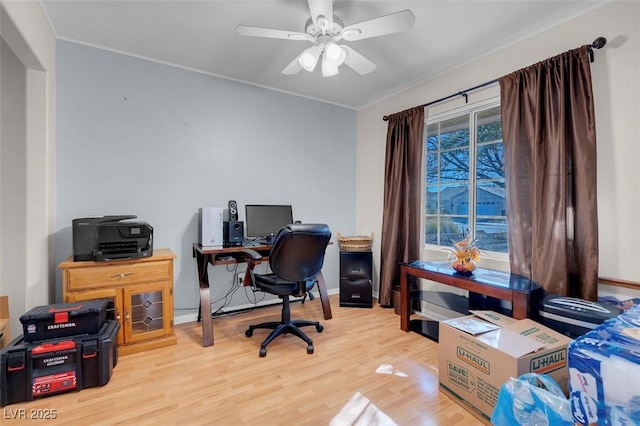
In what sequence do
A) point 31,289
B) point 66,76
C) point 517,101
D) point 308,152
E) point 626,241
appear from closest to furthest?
point 626,241 → point 31,289 → point 517,101 → point 66,76 → point 308,152

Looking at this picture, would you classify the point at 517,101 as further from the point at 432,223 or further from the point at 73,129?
the point at 73,129

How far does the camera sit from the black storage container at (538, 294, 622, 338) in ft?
5.23

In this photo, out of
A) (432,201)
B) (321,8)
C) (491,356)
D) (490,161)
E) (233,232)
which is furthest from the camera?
(432,201)

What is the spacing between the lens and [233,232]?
2.88 meters

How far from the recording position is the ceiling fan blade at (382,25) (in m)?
1.64

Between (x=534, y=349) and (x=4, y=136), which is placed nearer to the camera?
(x=534, y=349)

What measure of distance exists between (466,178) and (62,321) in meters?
3.40

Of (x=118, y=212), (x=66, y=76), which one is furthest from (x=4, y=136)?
(x=118, y=212)

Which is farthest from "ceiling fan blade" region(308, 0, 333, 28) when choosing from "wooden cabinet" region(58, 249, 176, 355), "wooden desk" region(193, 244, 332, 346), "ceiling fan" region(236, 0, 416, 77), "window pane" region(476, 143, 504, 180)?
"wooden cabinet" region(58, 249, 176, 355)

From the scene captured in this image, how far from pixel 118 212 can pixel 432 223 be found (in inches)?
123

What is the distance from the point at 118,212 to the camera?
8.61ft

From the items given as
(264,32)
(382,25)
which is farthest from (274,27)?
(382,25)

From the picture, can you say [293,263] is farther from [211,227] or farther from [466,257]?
[466,257]

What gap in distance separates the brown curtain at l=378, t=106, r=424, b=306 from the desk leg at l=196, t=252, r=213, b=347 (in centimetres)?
190
